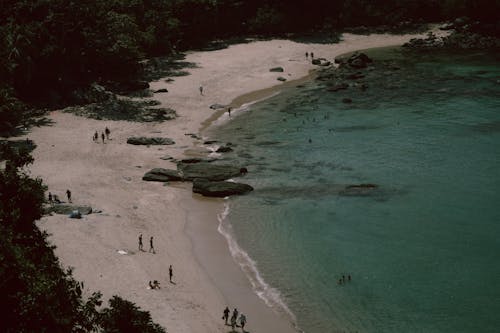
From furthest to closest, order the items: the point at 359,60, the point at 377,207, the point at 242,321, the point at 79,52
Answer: the point at 359,60, the point at 79,52, the point at 377,207, the point at 242,321

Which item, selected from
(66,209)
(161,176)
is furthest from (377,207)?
(66,209)

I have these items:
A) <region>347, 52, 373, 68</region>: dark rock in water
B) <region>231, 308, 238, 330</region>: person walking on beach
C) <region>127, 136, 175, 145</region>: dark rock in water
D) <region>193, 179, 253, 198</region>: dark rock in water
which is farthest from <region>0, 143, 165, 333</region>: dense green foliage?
<region>347, 52, 373, 68</region>: dark rock in water

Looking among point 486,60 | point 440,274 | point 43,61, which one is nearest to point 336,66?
point 486,60

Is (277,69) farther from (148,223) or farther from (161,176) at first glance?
(148,223)

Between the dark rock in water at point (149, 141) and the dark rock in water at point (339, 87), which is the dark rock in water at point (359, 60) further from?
the dark rock in water at point (149, 141)

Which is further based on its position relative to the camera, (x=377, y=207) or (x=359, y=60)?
(x=359, y=60)

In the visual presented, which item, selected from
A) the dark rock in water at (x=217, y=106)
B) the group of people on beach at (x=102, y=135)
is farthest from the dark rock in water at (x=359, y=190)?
the dark rock in water at (x=217, y=106)
